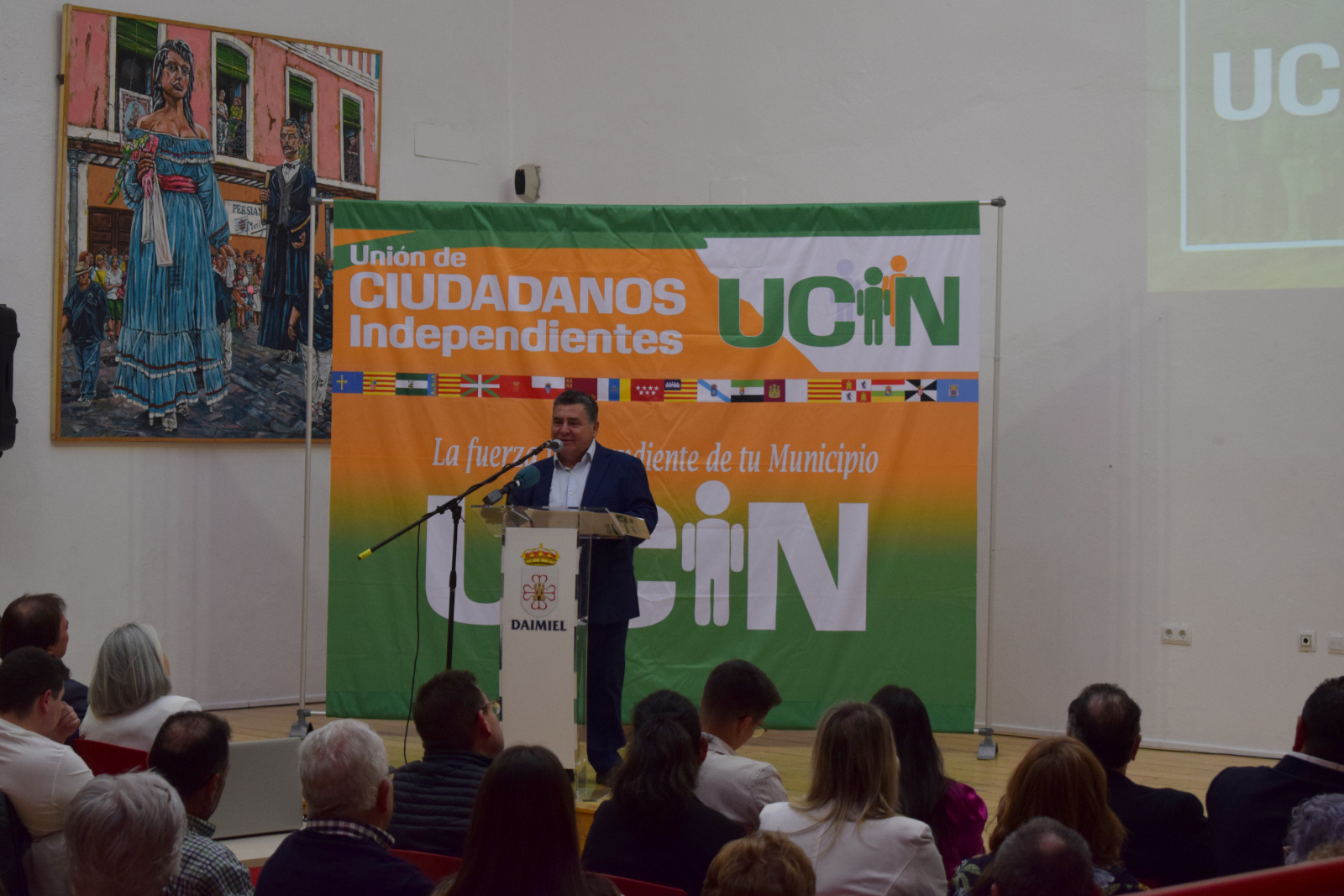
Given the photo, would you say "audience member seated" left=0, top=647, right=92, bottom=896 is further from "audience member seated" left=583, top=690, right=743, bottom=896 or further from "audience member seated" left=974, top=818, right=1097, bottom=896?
"audience member seated" left=974, top=818, right=1097, bottom=896

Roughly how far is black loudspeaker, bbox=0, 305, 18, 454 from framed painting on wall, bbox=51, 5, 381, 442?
0.38 meters

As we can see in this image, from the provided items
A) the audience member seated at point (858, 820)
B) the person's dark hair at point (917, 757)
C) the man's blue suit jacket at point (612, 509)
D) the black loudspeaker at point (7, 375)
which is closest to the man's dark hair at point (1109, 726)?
the person's dark hair at point (917, 757)

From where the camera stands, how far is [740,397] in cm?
564

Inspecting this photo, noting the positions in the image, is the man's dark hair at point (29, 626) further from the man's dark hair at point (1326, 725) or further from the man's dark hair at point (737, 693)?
the man's dark hair at point (1326, 725)

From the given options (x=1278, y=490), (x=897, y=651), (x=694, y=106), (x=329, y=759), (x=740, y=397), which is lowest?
(x=897, y=651)

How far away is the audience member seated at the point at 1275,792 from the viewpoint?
2475 millimetres

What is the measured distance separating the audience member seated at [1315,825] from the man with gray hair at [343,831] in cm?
154

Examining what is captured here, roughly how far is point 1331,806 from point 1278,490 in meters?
3.87

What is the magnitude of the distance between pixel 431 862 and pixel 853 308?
3857 millimetres

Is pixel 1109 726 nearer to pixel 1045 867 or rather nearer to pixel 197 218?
pixel 1045 867

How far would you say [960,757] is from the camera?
550 cm

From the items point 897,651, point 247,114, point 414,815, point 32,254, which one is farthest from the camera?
point 247,114

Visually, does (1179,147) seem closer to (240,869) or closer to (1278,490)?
(1278,490)

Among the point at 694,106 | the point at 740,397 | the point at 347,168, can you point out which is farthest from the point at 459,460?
the point at 694,106
